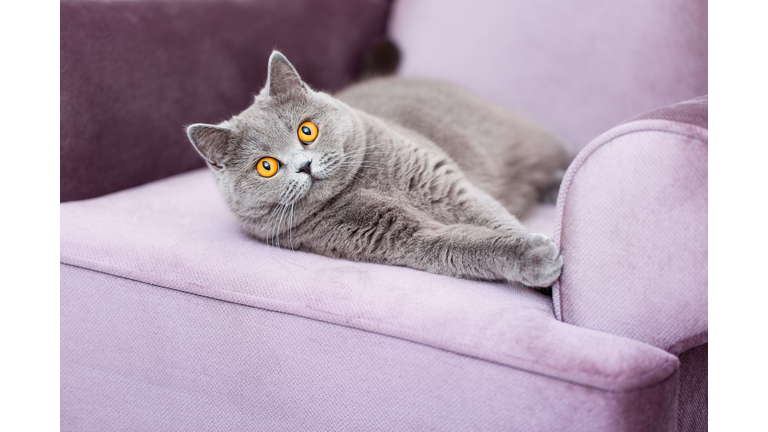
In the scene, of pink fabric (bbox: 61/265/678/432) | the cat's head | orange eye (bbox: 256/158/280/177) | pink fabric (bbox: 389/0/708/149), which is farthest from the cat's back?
pink fabric (bbox: 61/265/678/432)

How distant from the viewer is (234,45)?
74.1 inches

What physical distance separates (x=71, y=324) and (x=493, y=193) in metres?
1.13

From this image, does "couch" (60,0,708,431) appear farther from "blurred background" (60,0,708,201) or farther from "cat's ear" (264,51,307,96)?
"cat's ear" (264,51,307,96)

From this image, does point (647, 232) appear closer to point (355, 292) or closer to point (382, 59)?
point (355, 292)

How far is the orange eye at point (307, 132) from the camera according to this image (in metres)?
1.25

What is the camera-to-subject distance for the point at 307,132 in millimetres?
1261

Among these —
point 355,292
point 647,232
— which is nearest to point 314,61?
point 355,292

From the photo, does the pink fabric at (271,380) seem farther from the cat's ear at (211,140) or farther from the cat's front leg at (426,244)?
the cat's ear at (211,140)

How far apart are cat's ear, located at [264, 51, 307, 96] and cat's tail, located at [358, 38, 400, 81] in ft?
2.93

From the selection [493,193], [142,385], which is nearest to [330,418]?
[142,385]

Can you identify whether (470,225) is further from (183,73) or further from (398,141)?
(183,73)

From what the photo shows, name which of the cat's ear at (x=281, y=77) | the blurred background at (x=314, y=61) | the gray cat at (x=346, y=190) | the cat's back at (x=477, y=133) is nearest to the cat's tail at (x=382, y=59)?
the blurred background at (x=314, y=61)

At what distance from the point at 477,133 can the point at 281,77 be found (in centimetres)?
72

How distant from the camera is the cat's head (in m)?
1.21
